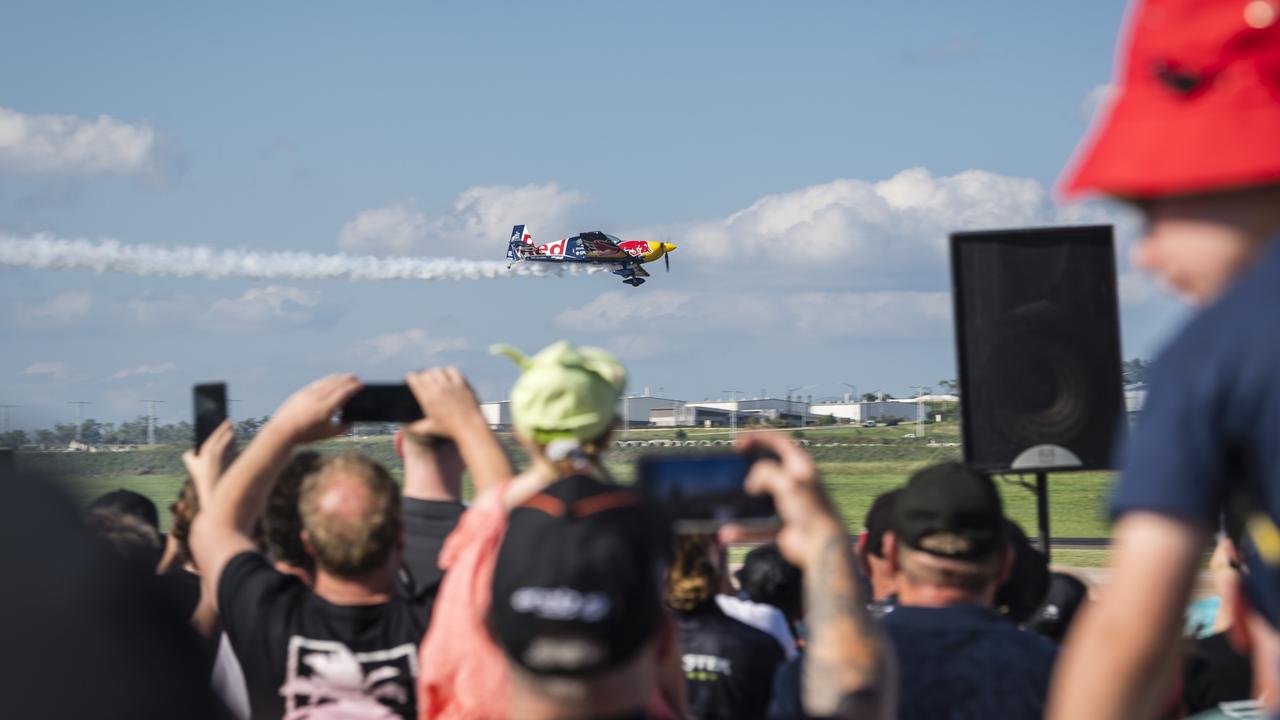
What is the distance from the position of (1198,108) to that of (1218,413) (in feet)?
1.59

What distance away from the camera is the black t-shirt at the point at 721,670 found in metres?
5.35

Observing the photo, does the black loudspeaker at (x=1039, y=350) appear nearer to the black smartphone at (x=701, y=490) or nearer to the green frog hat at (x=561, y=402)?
the green frog hat at (x=561, y=402)

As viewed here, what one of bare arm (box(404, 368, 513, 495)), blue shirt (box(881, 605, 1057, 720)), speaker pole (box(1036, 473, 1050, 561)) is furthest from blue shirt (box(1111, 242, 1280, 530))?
speaker pole (box(1036, 473, 1050, 561))

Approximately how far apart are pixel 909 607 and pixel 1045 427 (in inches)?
126

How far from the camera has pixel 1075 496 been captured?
43469 millimetres

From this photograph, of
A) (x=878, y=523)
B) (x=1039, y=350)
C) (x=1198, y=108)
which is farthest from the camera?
(x=1039, y=350)

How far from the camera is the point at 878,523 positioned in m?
6.23

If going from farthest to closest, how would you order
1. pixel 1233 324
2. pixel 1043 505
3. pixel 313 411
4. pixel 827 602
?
pixel 1043 505 → pixel 313 411 → pixel 827 602 → pixel 1233 324

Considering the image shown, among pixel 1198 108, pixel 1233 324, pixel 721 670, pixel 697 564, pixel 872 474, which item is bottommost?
pixel 872 474

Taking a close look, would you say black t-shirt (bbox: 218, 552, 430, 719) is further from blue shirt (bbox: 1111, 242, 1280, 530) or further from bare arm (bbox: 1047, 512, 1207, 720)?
blue shirt (bbox: 1111, 242, 1280, 530)

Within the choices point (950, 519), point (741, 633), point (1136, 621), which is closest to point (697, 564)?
point (741, 633)

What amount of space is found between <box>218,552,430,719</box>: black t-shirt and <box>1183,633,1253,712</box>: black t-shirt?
8.72ft

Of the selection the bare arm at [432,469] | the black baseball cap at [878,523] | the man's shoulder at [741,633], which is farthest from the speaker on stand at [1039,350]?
the bare arm at [432,469]

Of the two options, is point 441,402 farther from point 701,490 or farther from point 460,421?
point 701,490
